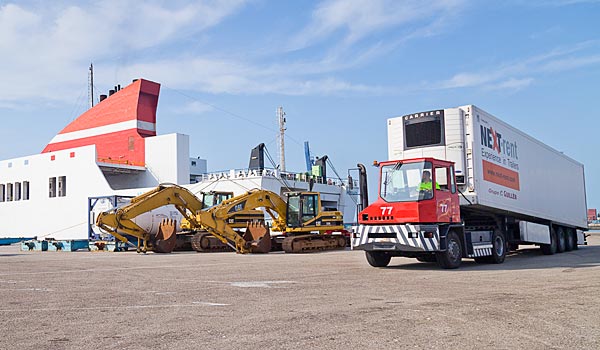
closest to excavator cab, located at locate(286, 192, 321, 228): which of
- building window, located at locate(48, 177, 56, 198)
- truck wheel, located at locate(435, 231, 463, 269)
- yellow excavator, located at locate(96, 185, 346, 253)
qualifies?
yellow excavator, located at locate(96, 185, 346, 253)

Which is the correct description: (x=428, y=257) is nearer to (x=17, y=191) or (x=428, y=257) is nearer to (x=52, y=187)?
(x=52, y=187)

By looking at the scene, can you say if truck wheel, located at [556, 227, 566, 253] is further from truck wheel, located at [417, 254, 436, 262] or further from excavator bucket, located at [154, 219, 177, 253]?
excavator bucket, located at [154, 219, 177, 253]

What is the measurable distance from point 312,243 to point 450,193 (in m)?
11.0

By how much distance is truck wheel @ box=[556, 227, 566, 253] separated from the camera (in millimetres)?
20922

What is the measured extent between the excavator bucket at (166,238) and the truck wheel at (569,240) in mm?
16249

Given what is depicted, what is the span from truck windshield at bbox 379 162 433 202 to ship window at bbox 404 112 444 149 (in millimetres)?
1267

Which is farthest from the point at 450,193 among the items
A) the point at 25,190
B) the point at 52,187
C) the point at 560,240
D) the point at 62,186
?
the point at 25,190

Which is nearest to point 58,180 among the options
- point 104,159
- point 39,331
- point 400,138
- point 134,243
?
point 104,159

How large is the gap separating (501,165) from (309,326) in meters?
11.4

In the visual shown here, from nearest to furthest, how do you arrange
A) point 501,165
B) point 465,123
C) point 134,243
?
point 465,123 < point 501,165 < point 134,243

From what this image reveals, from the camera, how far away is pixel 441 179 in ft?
45.7

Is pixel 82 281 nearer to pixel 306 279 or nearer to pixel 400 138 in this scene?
pixel 306 279

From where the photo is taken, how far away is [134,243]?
27219 mm

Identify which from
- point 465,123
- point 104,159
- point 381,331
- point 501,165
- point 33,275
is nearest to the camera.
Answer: point 381,331
